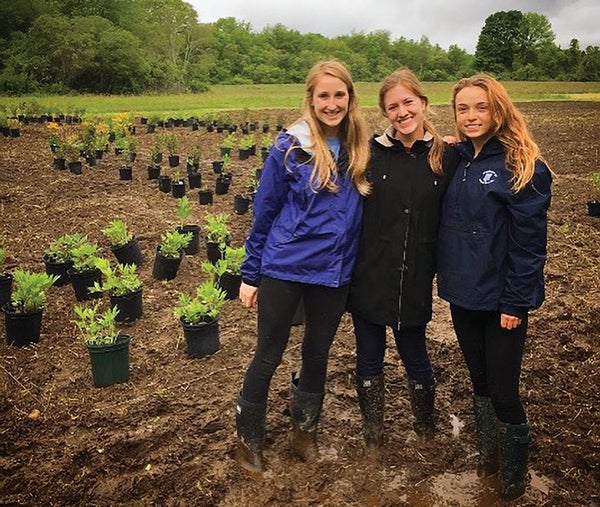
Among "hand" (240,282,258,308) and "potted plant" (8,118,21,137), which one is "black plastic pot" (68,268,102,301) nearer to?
"hand" (240,282,258,308)

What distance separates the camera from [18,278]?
4438 mm

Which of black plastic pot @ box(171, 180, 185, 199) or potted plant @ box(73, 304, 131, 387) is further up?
black plastic pot @ box(171, 180, 185, 199)

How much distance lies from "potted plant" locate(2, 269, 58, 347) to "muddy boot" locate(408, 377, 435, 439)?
290cm

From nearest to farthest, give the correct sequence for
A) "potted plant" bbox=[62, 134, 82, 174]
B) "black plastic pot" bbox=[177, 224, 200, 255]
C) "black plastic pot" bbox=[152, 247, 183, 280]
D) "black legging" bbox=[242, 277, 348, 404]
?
"black legging" bbox=[242, 277, 348, 404], "black plastic pot" bbox=[152, 247, 183, 280], "black plastic pot" bbox=[177, 224, 200, 255], "potted plant" bbox=[62, 134, 82, 174]

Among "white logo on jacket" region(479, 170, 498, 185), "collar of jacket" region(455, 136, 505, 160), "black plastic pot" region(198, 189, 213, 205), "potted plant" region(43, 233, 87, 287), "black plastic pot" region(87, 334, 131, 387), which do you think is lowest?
"black plastic pot" region(87, 334, 131, 387)

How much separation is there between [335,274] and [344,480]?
3.68 feet

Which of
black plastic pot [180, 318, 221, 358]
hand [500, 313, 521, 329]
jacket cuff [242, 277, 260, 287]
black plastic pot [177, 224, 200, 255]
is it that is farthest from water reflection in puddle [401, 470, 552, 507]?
black plastic pot [177, 224, 200, 255]

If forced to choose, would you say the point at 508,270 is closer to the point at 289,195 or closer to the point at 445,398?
the point at 289,195

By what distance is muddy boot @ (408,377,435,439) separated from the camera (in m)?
3.12

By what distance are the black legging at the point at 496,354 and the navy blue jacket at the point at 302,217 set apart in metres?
0.65

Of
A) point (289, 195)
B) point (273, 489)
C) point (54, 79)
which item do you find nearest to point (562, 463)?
point (273, 489)

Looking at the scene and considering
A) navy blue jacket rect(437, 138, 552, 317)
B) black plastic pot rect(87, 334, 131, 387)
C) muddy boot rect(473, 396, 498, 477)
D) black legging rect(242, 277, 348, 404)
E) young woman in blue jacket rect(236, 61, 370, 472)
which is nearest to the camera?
navy blue jacket rect(437, 138, 552, 317)

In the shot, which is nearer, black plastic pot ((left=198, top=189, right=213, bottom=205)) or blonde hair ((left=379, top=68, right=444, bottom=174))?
blonde hair ((left=379, top=68, right=444, bottom=174))

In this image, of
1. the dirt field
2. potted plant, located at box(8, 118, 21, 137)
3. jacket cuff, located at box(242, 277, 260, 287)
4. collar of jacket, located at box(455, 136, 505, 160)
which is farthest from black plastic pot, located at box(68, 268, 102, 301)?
potted plant, located at box(8, 118, 21, 137)
